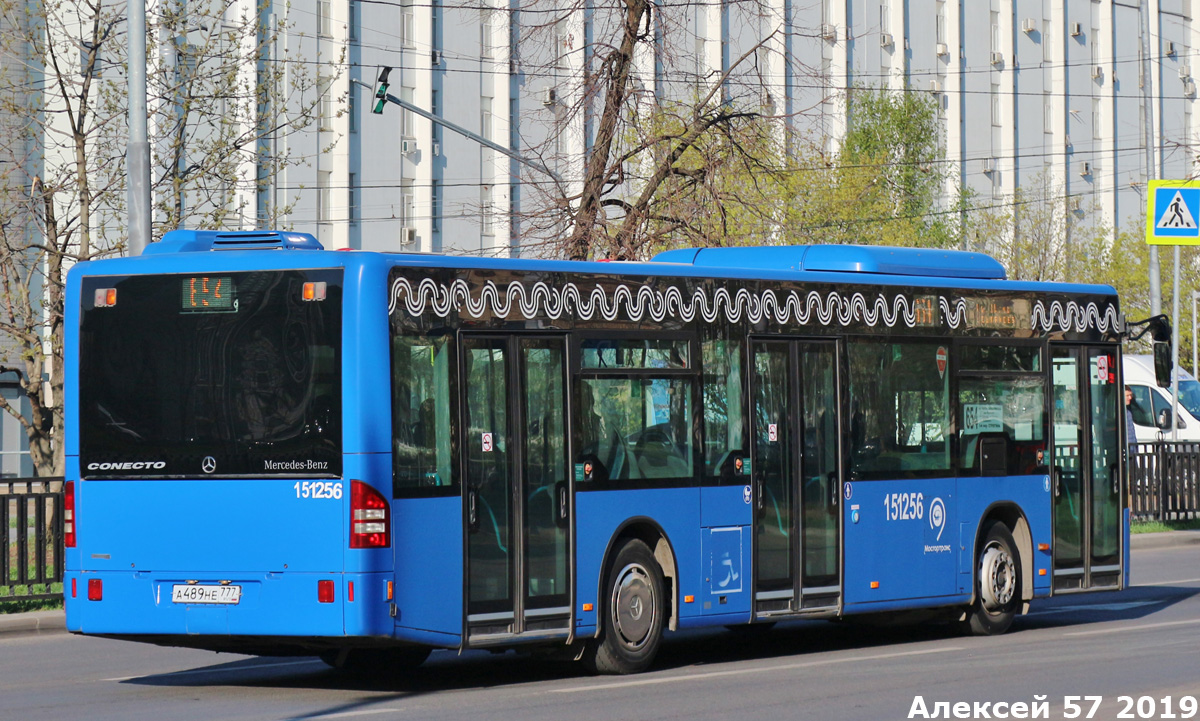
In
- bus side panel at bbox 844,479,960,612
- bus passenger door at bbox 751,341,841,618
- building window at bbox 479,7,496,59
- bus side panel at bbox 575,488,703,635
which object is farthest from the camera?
building window at bbox 479,7,496,59

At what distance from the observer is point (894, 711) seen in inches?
407

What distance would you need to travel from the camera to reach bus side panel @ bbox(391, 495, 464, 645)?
35.1ft

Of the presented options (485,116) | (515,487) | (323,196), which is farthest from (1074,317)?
(485,116)

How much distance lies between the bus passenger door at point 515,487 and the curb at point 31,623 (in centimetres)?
596

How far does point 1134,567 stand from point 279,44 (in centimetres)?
3250

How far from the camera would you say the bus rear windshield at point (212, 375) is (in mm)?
10773

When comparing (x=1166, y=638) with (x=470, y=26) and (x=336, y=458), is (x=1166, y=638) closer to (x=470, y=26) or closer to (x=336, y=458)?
(x=336, y=458)

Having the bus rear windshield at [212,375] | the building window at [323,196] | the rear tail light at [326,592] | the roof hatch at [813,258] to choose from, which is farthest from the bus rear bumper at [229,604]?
the building window at [323,196]

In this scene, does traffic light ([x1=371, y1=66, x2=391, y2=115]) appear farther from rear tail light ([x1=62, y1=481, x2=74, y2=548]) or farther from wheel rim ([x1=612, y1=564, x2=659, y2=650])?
rear tail light ([x1=62, y1=481, x2=74, y2=548])

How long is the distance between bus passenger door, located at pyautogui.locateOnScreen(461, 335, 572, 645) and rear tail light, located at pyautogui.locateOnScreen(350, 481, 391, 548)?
2.34 ft

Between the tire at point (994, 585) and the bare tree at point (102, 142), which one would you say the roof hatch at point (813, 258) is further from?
the bare tree at point (102, 142)

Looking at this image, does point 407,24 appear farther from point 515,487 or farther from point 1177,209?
point 515,487

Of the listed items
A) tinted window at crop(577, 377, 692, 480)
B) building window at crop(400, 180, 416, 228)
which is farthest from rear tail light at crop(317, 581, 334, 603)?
building window at crop(400, 180, 416, 228)

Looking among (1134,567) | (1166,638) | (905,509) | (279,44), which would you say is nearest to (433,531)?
(905,509)
